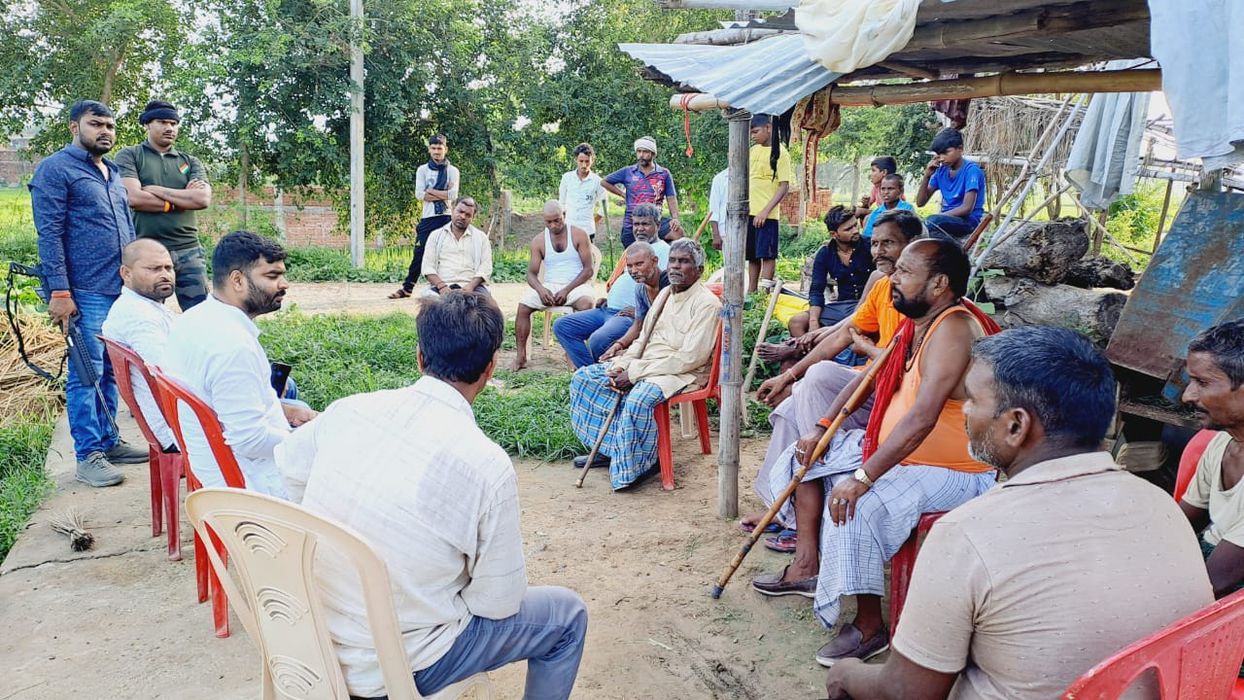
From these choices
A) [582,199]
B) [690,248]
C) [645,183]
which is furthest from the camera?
[582,199]

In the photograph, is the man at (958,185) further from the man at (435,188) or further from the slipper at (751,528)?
the man at (435,188)

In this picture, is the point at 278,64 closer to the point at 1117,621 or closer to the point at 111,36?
the point at 111,36

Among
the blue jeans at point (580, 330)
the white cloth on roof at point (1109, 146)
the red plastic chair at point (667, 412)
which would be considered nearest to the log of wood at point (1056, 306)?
the white cloth on roof at point (1109, 146)

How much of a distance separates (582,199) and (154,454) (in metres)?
6.51

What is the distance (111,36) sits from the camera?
43.9ft

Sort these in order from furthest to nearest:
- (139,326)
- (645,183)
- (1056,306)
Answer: (645,183), (1056,306), (139,326)

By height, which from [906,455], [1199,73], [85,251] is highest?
[1199,73]

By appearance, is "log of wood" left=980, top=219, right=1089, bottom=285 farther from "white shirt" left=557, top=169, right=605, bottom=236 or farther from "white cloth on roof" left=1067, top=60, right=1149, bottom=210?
"white shirt" left=557, top=169, right=605, bottom=236

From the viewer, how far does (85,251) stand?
190 inches

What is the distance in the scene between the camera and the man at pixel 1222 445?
225 centimetres

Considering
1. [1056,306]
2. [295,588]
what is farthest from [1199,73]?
[1056,306]

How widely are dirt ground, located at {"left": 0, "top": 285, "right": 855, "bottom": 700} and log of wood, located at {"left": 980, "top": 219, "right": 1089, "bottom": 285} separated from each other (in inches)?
102

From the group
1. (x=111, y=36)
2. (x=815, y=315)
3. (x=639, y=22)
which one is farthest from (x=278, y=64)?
(x=815, y=315)

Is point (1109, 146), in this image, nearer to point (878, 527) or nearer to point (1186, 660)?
point (878, 527)
